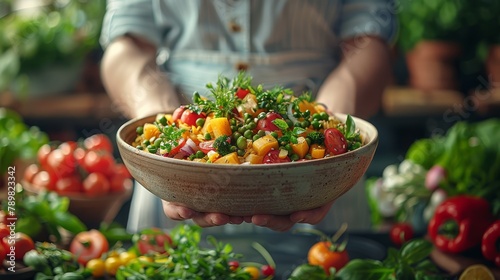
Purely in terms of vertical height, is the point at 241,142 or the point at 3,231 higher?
the point at 241,142

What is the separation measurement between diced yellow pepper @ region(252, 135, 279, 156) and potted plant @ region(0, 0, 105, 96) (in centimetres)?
221

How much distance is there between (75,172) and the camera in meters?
1.86

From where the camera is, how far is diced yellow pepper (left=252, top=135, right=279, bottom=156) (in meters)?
1.09

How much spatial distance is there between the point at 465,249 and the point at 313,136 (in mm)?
646

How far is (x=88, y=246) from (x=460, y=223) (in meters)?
0.82

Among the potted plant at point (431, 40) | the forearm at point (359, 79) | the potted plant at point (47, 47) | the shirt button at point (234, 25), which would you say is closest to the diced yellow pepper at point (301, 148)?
the forearm at point (359, 79)

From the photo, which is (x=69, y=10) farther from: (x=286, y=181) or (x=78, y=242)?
(x=286, y=181)

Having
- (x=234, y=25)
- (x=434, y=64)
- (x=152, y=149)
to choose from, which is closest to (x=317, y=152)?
(x=152, y=149)

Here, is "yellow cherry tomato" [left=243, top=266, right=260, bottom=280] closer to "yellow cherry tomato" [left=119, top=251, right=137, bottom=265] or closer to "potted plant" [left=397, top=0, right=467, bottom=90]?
"yellow cherry tomato" [left=119, top=251, right=137, bottom=265]

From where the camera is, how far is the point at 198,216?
3.83 feet

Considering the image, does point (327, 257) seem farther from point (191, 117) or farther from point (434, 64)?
point (434, 64)

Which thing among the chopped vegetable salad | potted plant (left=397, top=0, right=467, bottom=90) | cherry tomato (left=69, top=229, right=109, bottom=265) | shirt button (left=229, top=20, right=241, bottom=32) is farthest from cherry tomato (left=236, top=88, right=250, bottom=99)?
potted plant (left=397, top=0, right=467, bottom=90)

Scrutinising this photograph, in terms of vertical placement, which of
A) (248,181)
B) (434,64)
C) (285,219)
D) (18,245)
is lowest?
(434,64)

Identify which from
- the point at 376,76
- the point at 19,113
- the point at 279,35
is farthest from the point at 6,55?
the point at 376,76
